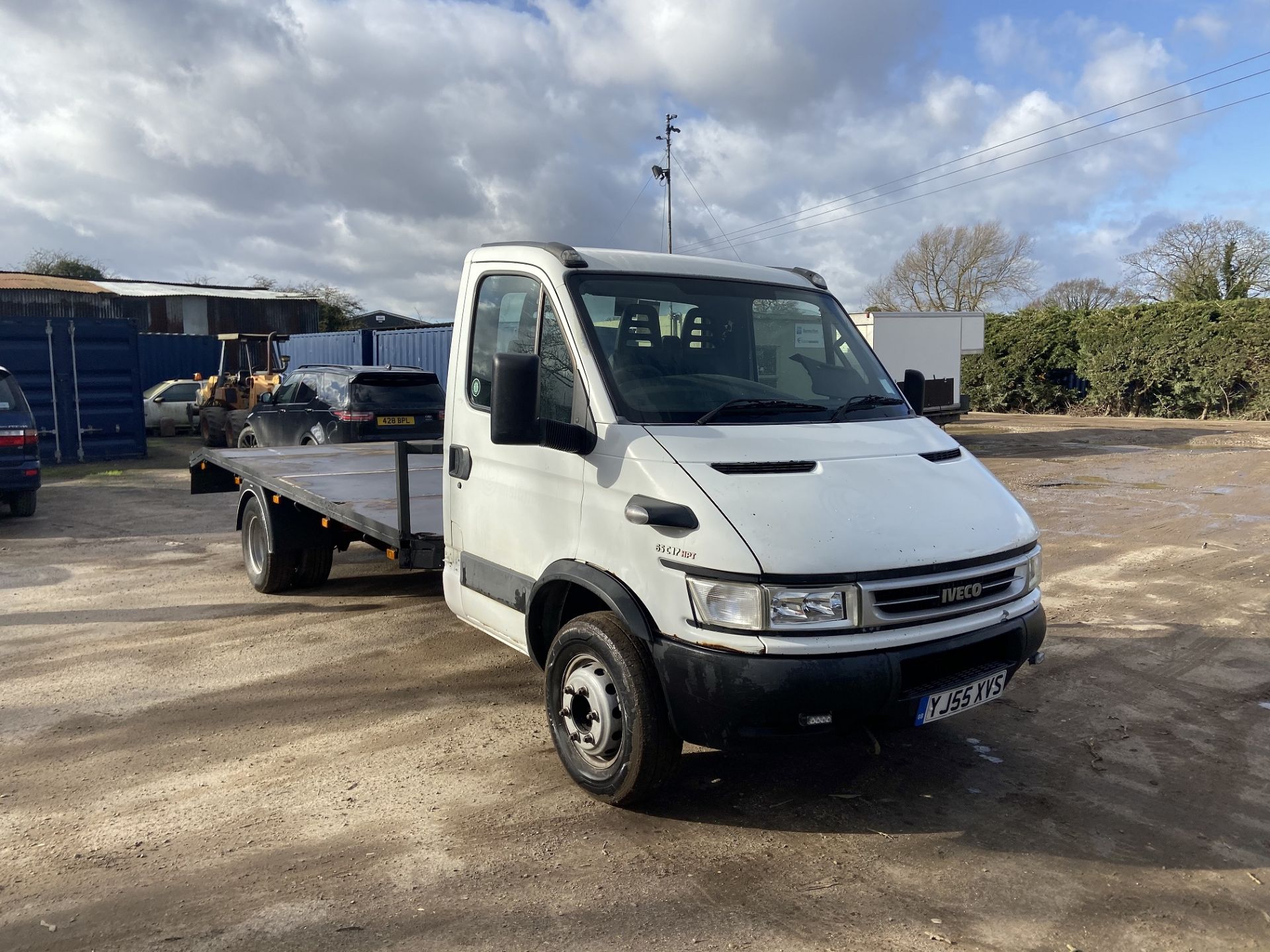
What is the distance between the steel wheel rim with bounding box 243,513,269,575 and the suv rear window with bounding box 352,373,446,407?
5.28 metres

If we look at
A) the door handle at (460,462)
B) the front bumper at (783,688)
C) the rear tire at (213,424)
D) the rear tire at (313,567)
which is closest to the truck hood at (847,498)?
the front bumper at (783,688)

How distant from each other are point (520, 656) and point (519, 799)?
203cm

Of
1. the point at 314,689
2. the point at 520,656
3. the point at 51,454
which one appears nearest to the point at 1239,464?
the point at 520,656

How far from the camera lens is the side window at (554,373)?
410 cm

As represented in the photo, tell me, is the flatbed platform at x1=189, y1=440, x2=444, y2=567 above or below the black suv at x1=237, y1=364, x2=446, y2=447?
below

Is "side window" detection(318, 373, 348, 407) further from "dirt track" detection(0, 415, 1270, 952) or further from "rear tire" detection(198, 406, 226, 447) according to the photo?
"rear tire" detection(198, 406, 226, 447)

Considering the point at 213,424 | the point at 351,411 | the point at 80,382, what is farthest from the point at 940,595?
the point at 213,424

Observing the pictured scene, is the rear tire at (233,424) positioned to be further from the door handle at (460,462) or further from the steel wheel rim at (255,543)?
the door handle at (460,462)

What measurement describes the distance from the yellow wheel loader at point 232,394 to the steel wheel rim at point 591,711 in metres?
16.6

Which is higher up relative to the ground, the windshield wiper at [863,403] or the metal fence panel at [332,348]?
the metal fence panel at [332,348]

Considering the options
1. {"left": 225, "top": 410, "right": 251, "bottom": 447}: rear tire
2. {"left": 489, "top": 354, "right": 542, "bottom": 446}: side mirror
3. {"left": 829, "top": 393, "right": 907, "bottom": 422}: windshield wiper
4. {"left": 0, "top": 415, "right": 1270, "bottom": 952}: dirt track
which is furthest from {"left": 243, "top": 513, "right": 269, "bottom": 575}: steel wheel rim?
{"left": 225, "top": 410, "right": 251, "bottom": 447}: rear tire

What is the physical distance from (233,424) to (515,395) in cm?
1759

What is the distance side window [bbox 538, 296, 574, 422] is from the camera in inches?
161

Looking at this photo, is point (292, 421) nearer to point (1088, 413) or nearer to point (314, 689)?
point (314, 689)
